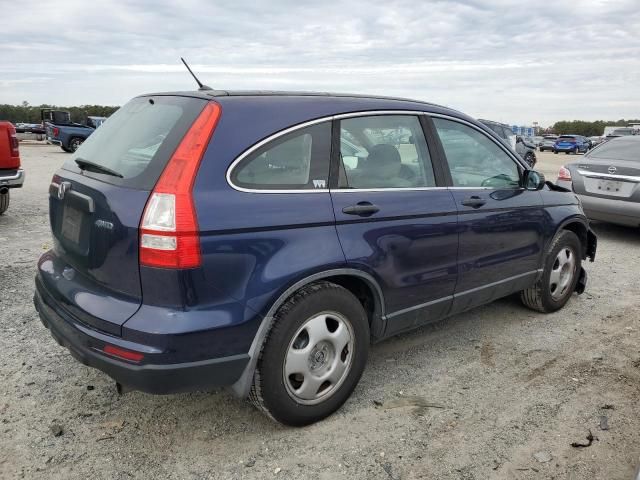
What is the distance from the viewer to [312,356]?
2.88m

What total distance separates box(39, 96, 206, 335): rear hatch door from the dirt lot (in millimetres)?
690

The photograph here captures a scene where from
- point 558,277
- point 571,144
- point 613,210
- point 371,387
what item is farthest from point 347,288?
point 571,144

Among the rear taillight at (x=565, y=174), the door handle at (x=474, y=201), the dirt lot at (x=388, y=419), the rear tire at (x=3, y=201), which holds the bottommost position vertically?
the dirt lot at (x=388, y=419)

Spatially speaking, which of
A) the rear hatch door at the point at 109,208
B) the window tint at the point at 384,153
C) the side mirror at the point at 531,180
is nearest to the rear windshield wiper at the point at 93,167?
the rear hatch door at the point at 109,208

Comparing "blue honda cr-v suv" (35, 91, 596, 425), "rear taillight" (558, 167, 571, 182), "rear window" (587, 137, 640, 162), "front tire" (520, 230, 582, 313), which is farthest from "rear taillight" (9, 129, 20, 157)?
"rear window" (587, 137, 640, 162)

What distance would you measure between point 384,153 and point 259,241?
114 cm

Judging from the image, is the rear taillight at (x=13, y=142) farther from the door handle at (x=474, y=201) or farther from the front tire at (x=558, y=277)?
the front tire at (x=558, y=277)

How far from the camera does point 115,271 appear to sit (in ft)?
8.25

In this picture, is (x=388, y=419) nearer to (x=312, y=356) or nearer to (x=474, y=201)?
(x=312, y=356)

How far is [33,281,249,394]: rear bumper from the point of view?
7.80 feet

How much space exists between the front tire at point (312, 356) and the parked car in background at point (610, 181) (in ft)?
19.6

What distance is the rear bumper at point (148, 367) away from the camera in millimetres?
2379

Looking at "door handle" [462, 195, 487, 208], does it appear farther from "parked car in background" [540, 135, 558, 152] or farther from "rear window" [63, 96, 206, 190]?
"parked car in background" [540, 135, 558, 152]

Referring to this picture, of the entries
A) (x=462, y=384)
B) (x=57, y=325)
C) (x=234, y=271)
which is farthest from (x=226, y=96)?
(x=462, y=384)
